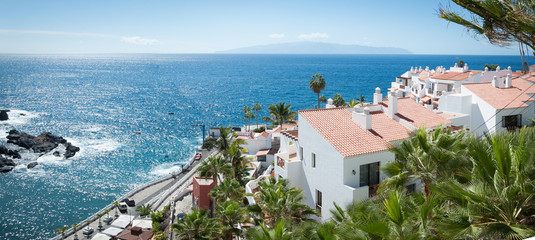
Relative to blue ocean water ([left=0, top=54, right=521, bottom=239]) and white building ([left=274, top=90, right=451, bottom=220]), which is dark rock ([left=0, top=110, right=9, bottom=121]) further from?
white building ([left=274, top=90, right=451, bottom=220])

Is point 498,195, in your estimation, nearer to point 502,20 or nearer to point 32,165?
point 502,20

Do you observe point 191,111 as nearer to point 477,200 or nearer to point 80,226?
point 80,226

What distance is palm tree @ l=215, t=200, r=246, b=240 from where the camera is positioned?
25328 millimetres

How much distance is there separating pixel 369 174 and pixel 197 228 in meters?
11.6

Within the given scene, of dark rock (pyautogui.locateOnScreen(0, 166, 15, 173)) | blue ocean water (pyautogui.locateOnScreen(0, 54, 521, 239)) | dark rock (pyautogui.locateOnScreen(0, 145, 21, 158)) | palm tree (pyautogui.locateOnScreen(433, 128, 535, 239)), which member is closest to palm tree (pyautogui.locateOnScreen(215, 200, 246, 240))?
palm tree (pyautogui.locateOnScreen(433, 128, 535, 239))

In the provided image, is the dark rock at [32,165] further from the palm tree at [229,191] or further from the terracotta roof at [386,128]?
the terracotta roof at [386,128]

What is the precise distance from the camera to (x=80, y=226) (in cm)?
4556

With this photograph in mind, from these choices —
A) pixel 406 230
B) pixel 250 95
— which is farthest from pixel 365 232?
pixel 250 95

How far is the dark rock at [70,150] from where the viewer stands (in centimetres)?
7875

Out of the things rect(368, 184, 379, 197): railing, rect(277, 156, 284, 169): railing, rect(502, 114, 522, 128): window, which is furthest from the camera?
rect(502, 114, 522, 128): window

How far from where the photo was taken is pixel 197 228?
25109 mm

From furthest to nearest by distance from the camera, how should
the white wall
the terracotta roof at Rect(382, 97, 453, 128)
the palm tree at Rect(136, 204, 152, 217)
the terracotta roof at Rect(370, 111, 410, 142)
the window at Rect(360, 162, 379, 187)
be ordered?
the palm tree at Rect(136, 204, 152, 217) < the white wall < the terracotta roof at Rect(382, 97, 453, 128) < the terracotta roof at Rect(370, 111, 410, 142) < the window at Rect(360, 162, 379, 187)

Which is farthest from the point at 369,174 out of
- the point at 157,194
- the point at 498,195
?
the point at 157,194

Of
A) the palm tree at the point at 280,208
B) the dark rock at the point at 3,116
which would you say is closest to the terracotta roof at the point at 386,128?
the palm tree at the point at 280,208
